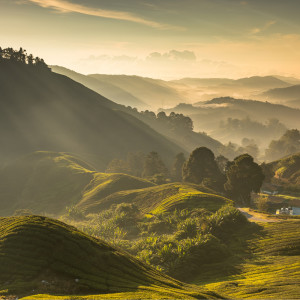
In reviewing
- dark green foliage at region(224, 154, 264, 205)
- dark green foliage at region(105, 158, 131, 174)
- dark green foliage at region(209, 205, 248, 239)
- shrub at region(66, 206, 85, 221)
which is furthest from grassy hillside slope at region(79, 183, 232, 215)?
dark green foliage at region(105, 158, 131, 174)

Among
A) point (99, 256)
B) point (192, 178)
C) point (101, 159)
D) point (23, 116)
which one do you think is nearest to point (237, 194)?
point (192, 178)

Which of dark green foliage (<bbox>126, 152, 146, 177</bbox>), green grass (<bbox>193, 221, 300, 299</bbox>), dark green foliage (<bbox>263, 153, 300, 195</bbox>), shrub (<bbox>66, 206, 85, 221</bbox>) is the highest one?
dark green foliage (<bbox>263, 153, 300, 195</bbox>)

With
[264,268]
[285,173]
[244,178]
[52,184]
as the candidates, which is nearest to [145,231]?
[264,268]

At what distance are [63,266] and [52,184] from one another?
9221 cm

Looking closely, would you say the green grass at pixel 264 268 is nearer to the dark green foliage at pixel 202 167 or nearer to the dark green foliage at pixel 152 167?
the dark green foliage at pixel 202 167

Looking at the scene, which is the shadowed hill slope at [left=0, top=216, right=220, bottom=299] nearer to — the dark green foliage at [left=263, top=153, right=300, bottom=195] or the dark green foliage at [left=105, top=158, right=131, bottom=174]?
the dark green foliage at [left=263, top=153, right=300, bottom=195]

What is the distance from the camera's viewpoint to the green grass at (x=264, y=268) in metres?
30.5

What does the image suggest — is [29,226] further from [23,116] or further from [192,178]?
[23,116]

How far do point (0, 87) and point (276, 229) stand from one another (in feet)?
649

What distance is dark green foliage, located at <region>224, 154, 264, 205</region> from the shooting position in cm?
8731

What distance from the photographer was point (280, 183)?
119812 millimetres

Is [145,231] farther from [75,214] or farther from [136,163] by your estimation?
[136,163]

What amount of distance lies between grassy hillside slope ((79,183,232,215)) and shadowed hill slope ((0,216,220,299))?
131 ft

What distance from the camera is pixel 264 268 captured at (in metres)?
39.0
